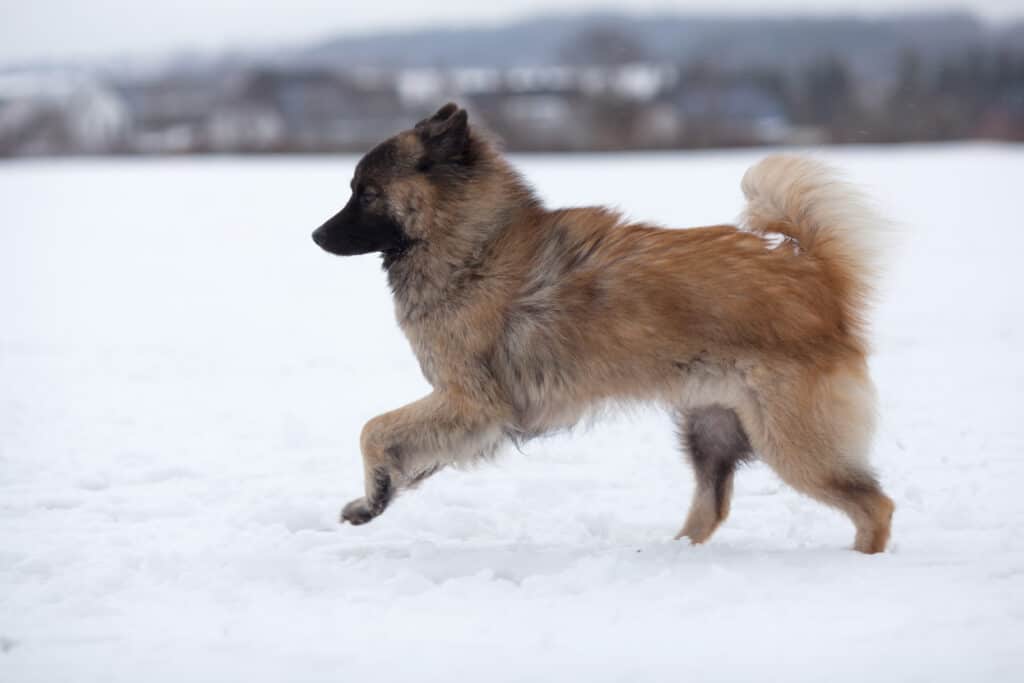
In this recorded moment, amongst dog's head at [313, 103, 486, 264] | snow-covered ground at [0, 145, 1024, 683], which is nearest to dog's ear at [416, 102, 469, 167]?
dog's head at [313, 103, 486, 264]

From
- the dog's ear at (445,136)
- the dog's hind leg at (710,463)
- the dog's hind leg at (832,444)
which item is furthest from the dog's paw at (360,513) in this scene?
the dog's hind leg at (832,444)

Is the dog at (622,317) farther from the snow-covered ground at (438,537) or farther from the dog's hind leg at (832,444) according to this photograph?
the snow-covered ground at (438,537)

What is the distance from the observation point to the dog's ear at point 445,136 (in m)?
4.04

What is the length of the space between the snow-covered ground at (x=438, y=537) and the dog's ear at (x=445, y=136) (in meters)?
1.33

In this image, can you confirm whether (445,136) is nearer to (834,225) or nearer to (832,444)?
(834,225)

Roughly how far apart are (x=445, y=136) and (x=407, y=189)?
26 centimetres

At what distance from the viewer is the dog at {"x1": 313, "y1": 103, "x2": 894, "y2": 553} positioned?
3.62m

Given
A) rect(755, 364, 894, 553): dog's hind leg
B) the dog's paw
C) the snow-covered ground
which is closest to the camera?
the snow-covered ground

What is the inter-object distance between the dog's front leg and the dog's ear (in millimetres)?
964

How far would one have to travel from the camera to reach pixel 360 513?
4035 millimetres

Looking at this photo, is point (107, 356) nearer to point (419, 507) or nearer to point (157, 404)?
point (157, 404)

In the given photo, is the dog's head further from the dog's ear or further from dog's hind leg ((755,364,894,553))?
dog's hind leg ((755,364,894,553))

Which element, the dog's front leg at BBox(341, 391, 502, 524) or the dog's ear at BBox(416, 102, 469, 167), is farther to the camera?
Result: the dog's ear at BBox(416, 102, 469, 167)

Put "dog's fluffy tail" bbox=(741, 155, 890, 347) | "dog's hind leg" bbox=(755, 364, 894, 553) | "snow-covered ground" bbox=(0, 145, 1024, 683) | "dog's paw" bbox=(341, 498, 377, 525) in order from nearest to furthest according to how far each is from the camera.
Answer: "snow-covered ground" bbox=(0, 145, 1024, 683) → "dog's hind leg" bbox=(755, 364, 894, 553) → "dog's fluffy tail" bbox=(741, 155, 890, 347) → "dog's paw" bbox=(341, 498, 377, 525)
